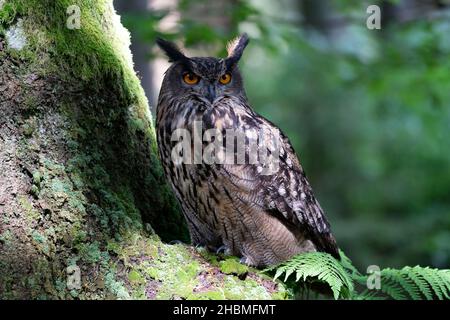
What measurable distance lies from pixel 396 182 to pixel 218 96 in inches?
271

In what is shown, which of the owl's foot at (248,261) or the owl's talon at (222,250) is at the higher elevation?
the owl's talon at (222,250)

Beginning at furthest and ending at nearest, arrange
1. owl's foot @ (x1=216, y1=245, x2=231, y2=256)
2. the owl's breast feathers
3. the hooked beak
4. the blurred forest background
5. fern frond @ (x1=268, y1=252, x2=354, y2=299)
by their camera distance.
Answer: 1. the blurred forest background
2. the hooked beak
3. owl's foot @ (x1=216, y1=245, x2=231, y2=256)
4. the owl's breast feathers
5. fern frond @ (x1=268, y1=252, x2=354, y2=299)

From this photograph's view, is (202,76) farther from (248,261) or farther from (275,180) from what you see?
(248,261)

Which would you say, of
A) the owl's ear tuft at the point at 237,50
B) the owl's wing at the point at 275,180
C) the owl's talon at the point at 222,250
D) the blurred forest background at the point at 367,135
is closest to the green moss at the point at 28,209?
the owl's wing at the point at 275,180

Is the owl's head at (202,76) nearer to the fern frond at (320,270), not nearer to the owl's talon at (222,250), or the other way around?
the owl's talon at (222,250)

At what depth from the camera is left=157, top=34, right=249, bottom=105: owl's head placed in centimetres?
347

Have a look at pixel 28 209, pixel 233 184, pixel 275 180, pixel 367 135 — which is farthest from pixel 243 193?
pixel 367 135

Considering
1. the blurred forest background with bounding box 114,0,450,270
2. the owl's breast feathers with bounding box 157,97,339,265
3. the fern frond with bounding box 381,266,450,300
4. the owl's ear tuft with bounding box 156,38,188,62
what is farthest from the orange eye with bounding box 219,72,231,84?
the blurred forest background with bounding box 114,0,450,270

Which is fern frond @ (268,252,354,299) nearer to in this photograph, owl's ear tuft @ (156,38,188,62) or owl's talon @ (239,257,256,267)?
owl's talon @ (239,257,256,267)

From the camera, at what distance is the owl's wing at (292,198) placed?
3326mm

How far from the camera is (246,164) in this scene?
10.5ft

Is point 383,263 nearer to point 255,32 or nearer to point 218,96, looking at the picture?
point 255,32

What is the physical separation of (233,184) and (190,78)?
0.79m

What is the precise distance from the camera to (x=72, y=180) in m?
2.64
